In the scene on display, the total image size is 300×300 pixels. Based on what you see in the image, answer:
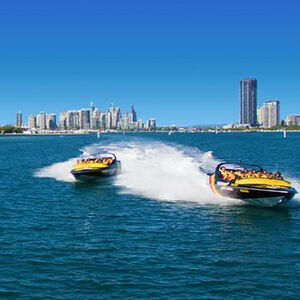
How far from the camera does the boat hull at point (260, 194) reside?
28.7m

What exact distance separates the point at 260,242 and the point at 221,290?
253 inches

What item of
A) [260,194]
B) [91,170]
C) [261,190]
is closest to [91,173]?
[91,170]

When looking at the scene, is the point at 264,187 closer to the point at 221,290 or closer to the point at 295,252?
the point at 295,252

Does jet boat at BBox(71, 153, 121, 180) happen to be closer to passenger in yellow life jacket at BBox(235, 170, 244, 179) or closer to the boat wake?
the boat wake

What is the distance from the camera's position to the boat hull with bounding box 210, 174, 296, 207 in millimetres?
28719

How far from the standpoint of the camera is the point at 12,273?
18.0 m

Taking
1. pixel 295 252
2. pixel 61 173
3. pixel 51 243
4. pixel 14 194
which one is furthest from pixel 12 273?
pixel 61 173

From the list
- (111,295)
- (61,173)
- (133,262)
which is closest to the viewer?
(111,295)

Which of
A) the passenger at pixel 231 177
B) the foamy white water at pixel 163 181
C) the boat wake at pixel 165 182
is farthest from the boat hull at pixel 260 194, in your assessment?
the foamy white water at pixel 163 181

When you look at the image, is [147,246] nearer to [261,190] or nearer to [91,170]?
[261,190]

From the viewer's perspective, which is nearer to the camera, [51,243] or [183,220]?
[51,243]

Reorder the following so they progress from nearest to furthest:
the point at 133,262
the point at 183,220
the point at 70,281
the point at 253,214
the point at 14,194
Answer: the point at 70,281
the point at 133,262
the point at 183,220
the point at 253,214
the point at 14,194

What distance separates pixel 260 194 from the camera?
29000mm

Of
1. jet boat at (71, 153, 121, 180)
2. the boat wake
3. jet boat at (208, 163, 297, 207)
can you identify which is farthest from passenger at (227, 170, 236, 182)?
jet boat at (71, 153, 121, 180)
